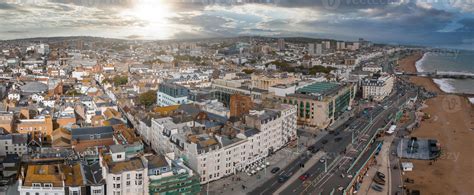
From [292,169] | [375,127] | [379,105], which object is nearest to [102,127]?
[292,169]

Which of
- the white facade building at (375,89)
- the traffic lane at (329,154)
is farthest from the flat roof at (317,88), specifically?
the white facade building at (375,89)

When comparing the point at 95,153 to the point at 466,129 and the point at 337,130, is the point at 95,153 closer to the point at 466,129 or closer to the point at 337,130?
the point at 337,130

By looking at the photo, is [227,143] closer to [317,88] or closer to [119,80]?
[317,88]

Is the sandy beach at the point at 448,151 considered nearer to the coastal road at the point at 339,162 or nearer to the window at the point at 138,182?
the coastal road at the point at 339,162

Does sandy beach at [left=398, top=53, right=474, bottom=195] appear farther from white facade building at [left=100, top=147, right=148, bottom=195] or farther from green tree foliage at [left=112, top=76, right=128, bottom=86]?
green tree foliage at [left=112, top=76, right=128, bottom=86]

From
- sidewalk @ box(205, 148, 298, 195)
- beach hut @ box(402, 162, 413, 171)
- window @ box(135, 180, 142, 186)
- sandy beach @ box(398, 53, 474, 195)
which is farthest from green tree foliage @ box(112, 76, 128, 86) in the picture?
beach hut @ box(402, 162, 413, 171)

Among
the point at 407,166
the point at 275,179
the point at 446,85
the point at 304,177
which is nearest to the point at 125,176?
the point at 275,179
